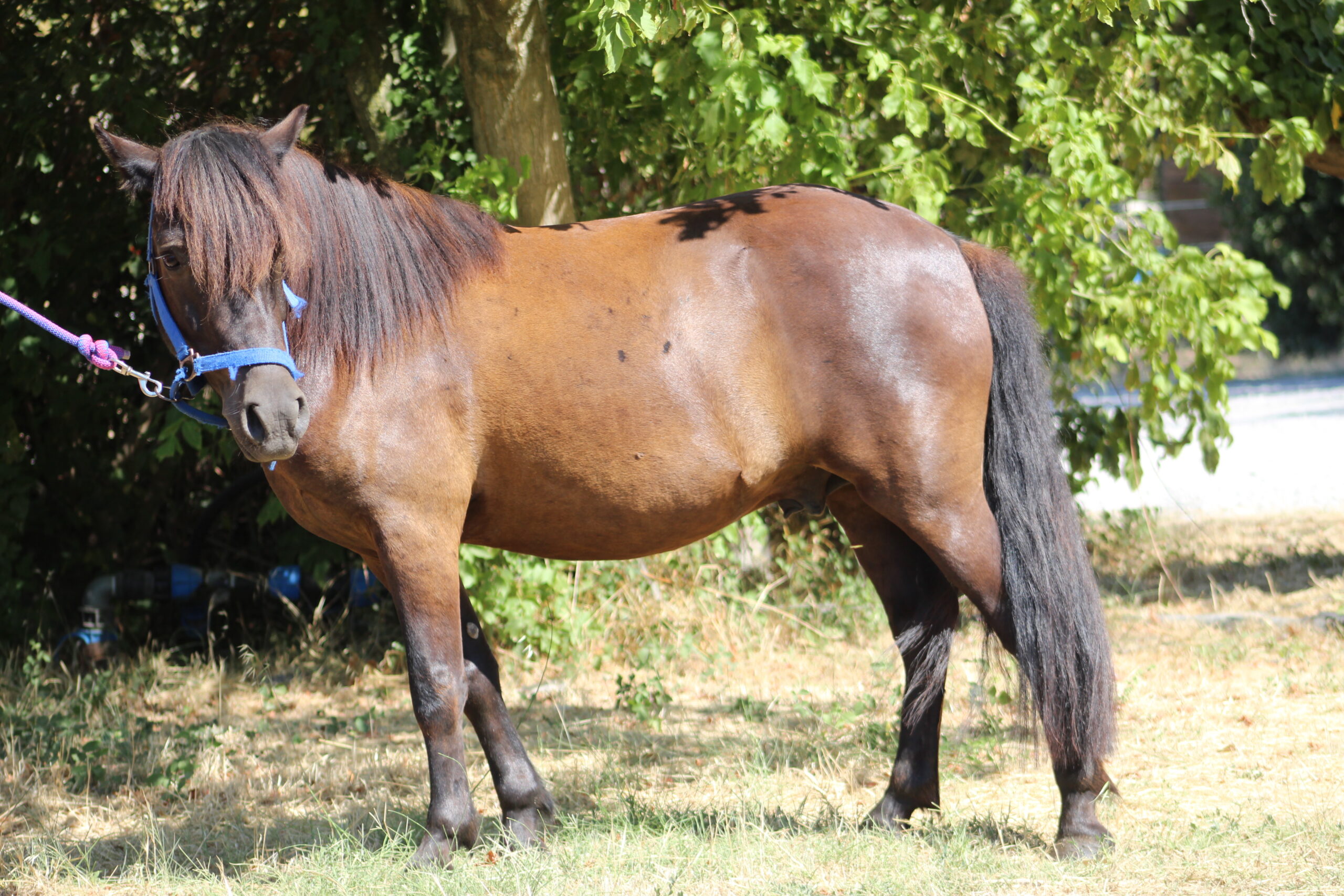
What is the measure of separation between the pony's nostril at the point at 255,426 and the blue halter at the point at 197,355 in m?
0.10

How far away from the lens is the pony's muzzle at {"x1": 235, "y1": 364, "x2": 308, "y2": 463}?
2721mm

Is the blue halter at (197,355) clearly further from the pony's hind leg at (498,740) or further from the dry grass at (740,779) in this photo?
the dry grass at (740,779)

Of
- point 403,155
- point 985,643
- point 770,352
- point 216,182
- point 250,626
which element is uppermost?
point 403,155

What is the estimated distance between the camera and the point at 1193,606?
6.23 meters

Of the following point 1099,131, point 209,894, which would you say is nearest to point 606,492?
point 209,894

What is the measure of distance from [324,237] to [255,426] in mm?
617

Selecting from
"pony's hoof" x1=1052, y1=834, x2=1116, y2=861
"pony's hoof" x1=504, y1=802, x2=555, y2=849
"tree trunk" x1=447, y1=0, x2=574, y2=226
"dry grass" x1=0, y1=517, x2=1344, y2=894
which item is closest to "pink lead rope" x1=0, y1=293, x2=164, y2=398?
"dry grass" x1=0, y1=517, x2=1344, y2=894

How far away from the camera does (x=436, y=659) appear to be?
9.98 ft

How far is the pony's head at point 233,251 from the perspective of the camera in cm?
274

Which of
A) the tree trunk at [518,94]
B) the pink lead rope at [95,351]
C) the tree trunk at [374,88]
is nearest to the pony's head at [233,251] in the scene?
the pink lead rope at [95,351]

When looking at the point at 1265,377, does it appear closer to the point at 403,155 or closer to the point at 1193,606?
the point at 1193,606

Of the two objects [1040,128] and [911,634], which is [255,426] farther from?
[1040,128]

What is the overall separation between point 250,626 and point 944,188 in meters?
4.41

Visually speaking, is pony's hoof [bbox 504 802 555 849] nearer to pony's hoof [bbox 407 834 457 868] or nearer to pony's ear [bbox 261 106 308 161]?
pony's hoof [bbox 407 834 457 868]
